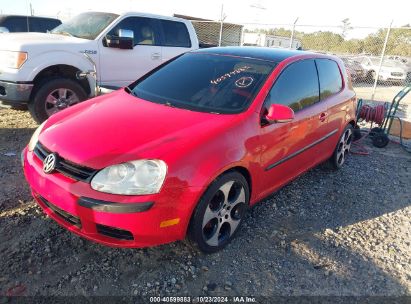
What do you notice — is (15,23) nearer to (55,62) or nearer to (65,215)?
(55,62)

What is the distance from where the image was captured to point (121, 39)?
589 centimetres

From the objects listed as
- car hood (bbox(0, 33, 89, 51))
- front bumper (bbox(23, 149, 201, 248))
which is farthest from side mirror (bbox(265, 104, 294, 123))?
car hood (bbox(0, 33, 89, 51))

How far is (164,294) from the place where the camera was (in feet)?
8.16

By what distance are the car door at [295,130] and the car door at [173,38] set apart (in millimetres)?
3470

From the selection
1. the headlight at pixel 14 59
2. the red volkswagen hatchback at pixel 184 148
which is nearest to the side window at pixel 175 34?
the headlight at pixel 14 59

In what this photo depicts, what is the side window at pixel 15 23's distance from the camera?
11.2 meters

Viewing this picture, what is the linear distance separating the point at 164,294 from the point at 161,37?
534 centimetres

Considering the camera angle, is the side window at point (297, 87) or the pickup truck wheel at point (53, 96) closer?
the side window at point (297, 87)

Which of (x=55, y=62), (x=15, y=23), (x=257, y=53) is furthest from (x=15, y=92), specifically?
(x=15, y=23)

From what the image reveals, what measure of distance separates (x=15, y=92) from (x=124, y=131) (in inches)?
125

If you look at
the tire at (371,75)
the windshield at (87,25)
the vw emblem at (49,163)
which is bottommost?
the tire at (371,75)

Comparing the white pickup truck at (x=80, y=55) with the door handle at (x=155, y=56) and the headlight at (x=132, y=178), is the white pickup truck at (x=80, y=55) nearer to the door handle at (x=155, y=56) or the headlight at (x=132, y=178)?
the door handle at (x=155, y=56)

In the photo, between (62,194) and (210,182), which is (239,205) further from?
(62,194)

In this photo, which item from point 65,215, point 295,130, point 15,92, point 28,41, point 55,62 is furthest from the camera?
point 55,62
